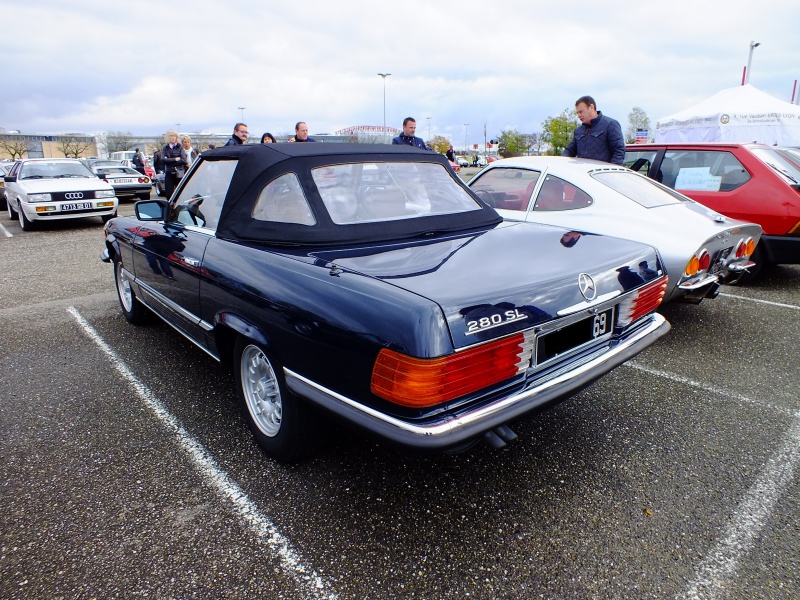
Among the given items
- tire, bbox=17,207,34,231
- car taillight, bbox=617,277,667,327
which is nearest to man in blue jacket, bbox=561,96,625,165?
car taillight, bbox=617,277,667,327

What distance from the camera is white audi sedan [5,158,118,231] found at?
9.91 m

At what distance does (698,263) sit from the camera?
3682 mm

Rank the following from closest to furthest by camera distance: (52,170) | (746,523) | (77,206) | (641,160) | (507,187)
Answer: (746,523) → (507,187) → (641,160) → (77,206) → (52,170)

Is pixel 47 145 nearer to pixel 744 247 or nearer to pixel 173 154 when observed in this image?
pixel 173 154

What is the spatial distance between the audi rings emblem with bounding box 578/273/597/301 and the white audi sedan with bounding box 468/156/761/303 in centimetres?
154

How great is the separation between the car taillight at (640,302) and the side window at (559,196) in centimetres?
180

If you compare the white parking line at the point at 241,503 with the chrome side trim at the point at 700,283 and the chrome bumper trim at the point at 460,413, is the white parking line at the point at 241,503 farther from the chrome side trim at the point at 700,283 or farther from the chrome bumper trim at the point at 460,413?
the chrome side trim at the point at 700,283

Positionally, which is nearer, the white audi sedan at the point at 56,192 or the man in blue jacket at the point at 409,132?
the man in blue jacket at the point at 409,132

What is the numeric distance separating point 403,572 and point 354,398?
664 mm

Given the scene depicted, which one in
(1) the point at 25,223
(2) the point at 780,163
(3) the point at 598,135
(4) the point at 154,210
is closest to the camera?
(4) the point at 154,210

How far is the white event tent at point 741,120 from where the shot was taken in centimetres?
1267

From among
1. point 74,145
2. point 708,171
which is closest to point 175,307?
point 708,171

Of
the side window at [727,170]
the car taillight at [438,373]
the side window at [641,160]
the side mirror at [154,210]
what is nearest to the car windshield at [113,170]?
the side mirror at [154,210]

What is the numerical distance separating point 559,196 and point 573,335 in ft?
8.39
